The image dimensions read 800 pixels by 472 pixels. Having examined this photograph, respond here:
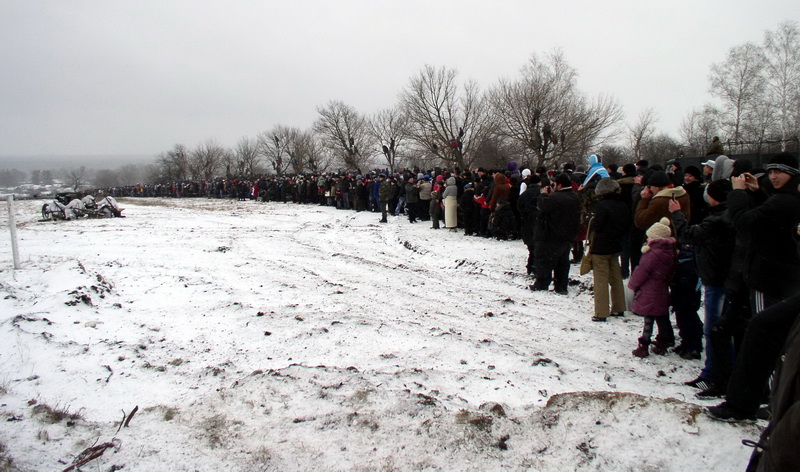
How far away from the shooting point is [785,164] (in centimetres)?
420

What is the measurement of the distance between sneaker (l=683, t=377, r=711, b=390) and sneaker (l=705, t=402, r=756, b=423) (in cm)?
103

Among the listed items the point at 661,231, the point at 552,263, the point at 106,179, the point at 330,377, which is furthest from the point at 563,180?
the point at 106,179

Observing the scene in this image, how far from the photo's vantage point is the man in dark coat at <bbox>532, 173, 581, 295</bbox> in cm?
743

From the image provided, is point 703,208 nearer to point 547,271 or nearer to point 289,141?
point 547,271

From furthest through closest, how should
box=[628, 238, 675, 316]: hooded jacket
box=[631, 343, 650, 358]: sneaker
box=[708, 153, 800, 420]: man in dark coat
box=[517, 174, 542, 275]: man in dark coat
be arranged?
box=[517, 174, 542, 275]: man in dark coat < box=[631, 343, 650, 358]: sneaker < box=[628, 238, 675, 316]: hooded jacket < box=[708, 153, 800, 420]: man in dark coat

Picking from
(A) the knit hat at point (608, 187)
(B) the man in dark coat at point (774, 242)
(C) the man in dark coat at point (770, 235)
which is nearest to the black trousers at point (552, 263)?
(A) the knit hat at point (608, 187)

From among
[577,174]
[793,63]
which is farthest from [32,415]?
[793,63]

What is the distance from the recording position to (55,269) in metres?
7.86

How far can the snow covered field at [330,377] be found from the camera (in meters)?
3.20

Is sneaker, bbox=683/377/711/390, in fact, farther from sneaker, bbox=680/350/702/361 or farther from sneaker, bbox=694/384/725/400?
sneaker, bbox=680/350/702/361

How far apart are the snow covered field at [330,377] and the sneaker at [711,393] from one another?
0.15 meters

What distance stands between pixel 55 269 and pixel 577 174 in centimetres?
1047

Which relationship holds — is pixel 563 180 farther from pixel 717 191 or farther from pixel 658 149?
pixel 658 149

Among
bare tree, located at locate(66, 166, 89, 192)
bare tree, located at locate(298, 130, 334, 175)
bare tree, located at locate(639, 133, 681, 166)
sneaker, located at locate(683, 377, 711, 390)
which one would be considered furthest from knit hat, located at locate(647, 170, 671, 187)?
bare tree, located at locate(66, 166, 89, 192)
